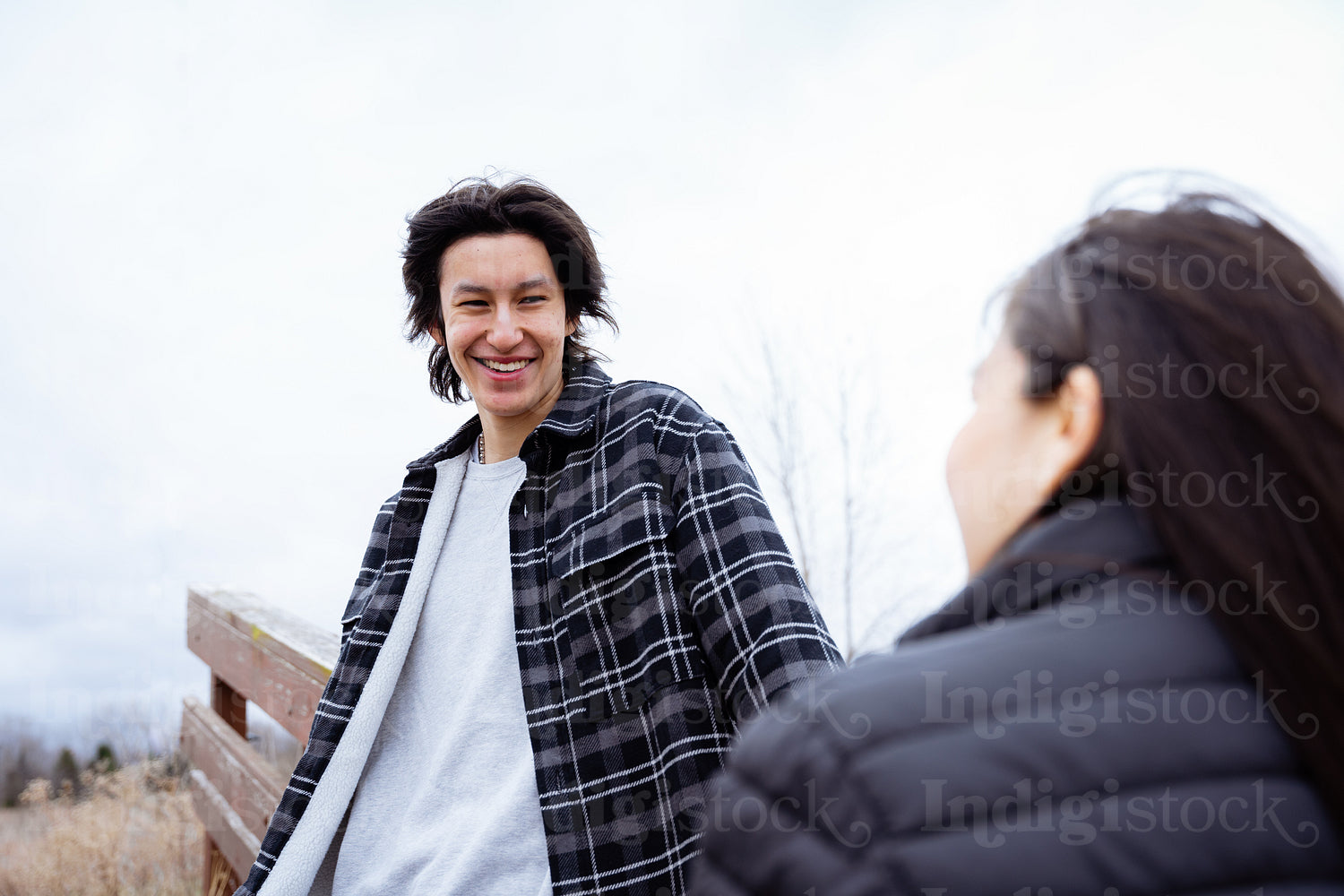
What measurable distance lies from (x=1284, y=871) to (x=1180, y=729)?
0.10m

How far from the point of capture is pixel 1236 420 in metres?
0.60

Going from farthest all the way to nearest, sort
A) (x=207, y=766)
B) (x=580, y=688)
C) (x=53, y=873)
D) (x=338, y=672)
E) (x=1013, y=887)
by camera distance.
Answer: (x=53, y=873) → (x=207, y=766) → (x=338, y=672) → (x=580, y=688) → (x=1013, y=887)

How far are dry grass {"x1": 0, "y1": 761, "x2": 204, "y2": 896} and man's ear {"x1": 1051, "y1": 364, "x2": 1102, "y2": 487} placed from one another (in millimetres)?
3836

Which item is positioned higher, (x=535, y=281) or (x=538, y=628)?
(x=535, y=281)

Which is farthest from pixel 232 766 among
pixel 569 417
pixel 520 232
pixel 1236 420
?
pixel 1236 420

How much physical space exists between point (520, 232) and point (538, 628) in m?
0.90

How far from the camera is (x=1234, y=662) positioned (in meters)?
0.57

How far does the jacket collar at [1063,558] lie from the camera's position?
0.60 m

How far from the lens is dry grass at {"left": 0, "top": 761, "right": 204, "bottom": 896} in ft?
12.0

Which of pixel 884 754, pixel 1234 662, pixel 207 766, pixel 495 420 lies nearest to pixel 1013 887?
pixel 884 754

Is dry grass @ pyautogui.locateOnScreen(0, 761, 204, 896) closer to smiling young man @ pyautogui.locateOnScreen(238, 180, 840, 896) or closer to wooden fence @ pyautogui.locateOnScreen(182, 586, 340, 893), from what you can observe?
wooden fence @ pyautogui.locateOnScreen(182, 586, 340, 893)

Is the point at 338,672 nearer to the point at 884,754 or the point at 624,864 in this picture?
the point at 624,864

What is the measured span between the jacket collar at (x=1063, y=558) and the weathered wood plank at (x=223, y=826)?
2.61 m

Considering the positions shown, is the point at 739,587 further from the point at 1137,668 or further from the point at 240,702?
the point at 240,702
